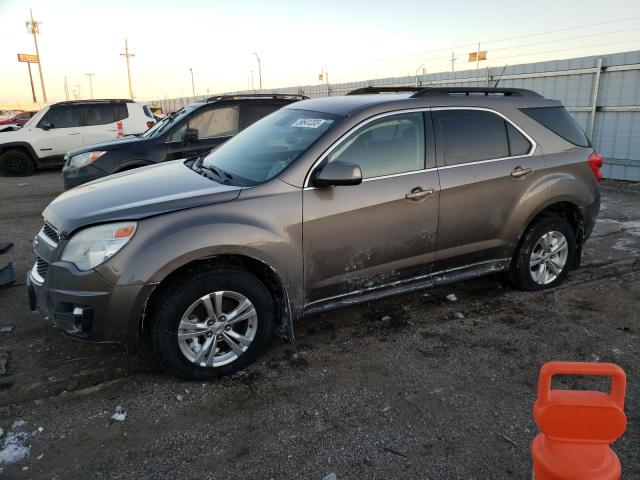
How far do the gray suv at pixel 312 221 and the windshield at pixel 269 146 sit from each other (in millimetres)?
17

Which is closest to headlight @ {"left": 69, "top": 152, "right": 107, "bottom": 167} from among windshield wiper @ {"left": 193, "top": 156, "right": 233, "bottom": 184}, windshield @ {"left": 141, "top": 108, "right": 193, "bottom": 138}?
windshield @ {"left": 141, "top": 108, "right": 193, "bottom": 138}

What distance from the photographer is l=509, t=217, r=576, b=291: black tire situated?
443cm

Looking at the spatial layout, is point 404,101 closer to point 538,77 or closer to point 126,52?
point 538,77

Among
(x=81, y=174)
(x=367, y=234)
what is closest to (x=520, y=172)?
(x=367, y=234)

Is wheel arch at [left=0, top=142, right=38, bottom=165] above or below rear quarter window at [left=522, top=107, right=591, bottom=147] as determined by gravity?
below

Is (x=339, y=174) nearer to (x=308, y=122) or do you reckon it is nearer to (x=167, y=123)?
(x=308, y=122)

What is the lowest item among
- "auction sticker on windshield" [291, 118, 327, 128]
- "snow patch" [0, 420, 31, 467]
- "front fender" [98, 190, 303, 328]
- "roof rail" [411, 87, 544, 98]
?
"snow patch" [0, 420, 31, 467]

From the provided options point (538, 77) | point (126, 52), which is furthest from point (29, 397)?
point (126, 52)

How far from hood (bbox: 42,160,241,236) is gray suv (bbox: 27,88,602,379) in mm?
15

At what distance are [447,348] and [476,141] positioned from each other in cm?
169

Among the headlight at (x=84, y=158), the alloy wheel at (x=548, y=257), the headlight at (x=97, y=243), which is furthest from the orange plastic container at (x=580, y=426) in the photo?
the headlight at (x=84, y=158)

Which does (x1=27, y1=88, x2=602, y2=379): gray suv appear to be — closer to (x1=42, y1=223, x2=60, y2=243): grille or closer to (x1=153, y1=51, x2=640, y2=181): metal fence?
(x1=42, y1=223, x2=60, y2=243): grille

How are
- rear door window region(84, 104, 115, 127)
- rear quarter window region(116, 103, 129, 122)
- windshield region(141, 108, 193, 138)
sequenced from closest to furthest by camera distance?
windshield region(141, 108, 193, 138)
rear door window region(84, 104, 115, 127)
rear quarter window region(116, 103, 129, 122)

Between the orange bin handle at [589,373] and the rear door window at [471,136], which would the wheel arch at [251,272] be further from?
the orange bin handle at [589,373]
